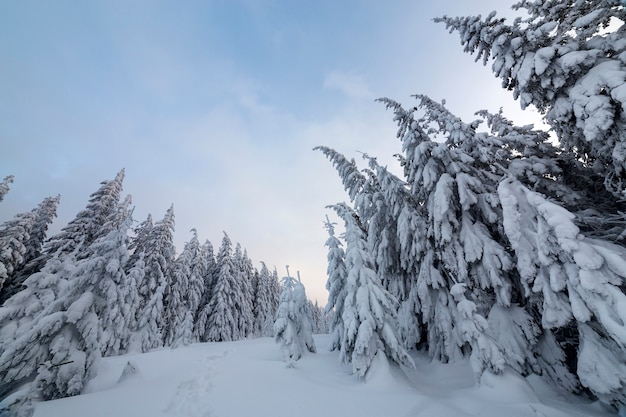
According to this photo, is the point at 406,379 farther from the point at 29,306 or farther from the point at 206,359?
the point at 29,306

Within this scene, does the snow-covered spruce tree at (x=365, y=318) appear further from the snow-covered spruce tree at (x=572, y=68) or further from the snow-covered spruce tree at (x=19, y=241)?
the snow-covered spruce tree at (x=19, y=241)

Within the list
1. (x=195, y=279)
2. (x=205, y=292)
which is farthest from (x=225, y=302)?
(x=195, y=279)

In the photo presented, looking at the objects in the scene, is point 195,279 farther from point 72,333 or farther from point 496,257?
point 496,257

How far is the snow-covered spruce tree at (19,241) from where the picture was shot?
73.4ft

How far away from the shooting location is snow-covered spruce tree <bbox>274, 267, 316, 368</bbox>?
13.9 meters

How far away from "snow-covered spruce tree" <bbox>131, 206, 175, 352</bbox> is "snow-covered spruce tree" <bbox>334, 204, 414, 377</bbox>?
22.4 m

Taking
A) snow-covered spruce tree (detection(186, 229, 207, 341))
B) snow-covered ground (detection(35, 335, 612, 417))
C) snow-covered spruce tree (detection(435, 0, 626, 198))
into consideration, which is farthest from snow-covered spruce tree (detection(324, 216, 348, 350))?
snow-covered spruce tree (detection(186, 229, 207, 341))

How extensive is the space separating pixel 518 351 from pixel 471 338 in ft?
4.77

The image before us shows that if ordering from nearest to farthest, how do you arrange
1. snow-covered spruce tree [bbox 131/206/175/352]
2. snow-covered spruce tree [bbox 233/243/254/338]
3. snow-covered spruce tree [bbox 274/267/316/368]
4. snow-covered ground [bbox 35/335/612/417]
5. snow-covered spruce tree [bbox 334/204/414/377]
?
snow-covered ground [bbox 35/335/612/417]
snow-covered spruce tree [bbox 334/204/414/377]
snow-covered spruce tree [bbox 274/267/316/368]
snow-covered spruce tree [bbox 131/206/175/352]
snow-covered spruce tree [bbox 233/243/254/338]

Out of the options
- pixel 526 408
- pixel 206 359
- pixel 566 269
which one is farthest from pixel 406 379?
pixel 206 359

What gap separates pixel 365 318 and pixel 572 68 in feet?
32.3

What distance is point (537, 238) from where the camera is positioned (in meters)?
6.82

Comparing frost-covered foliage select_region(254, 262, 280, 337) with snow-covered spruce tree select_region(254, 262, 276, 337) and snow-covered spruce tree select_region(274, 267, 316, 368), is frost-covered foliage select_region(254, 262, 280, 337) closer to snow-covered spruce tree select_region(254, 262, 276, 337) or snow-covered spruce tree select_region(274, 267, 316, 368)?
snow-covered spruce tree select_region(254, 262, 276, 337)

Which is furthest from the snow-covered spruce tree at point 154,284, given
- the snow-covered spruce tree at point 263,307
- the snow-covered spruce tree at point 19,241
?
the snow-covered spruce tree at point 263,307
